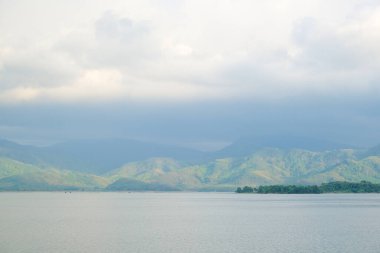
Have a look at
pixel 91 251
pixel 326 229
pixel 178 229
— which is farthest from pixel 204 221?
pixel 91 251

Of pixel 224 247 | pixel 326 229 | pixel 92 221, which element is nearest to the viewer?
pixel 224 247

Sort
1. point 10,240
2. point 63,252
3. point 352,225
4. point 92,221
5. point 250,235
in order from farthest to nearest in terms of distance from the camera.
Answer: point 92,221 → point 352,225 → point 250,235 → point 10,240 → point 63,252

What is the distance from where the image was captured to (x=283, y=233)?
419 feet

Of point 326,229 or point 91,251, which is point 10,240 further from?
point 326,229

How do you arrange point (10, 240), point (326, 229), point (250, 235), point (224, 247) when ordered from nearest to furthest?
point (224, 247)
point (10, 240)
point (250, 235)
point (326, 229)

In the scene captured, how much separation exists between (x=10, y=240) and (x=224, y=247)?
4376 cm

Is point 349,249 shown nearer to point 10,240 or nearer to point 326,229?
point 326,229

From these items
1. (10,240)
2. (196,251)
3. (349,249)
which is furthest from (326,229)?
(10,240)

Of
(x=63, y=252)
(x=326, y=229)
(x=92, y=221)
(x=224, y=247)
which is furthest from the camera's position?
(x=92, y=221)

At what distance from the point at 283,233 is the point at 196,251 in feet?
115

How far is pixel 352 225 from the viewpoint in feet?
484

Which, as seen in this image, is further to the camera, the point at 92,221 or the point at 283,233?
the point at 92,221

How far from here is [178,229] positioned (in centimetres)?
13862

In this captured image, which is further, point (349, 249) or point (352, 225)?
point (352, 225)
